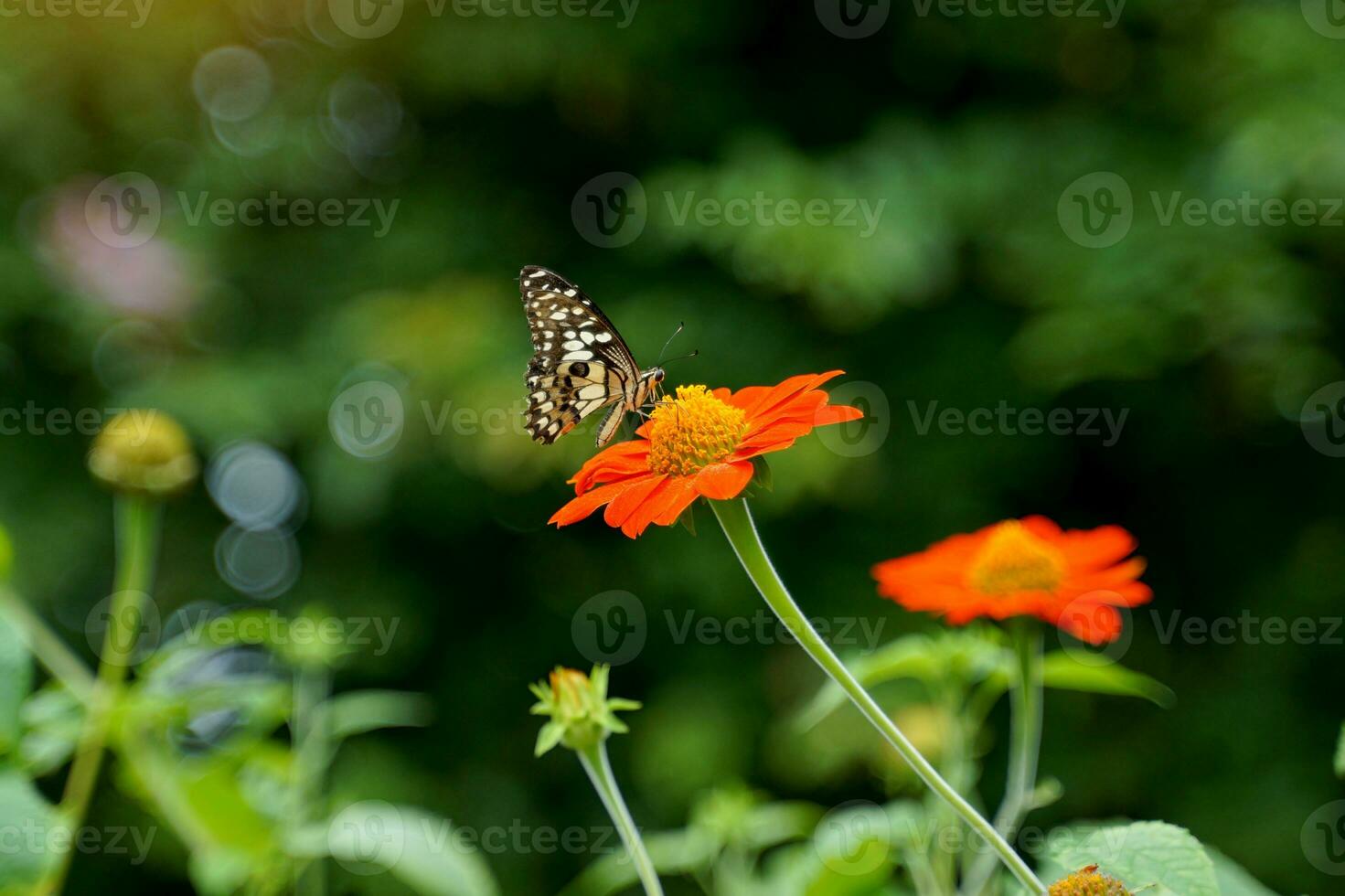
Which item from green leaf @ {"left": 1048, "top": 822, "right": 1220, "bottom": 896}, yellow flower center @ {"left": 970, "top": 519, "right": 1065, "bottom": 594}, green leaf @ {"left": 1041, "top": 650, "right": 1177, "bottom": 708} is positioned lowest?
green leaf @ {"left": 1041, "top": 650, "right": 1177, "bottom": 708}

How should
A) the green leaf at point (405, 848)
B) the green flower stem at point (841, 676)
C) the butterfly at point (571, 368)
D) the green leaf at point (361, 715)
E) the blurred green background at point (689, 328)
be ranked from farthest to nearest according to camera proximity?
1. the blurred green background at point (689, 328)
2. the butterfly at point (571, 368)
3. the green leaf at point (361, 715)
4. the green leaf at point (405, 848)
5. the green flower stem at point (841, 676)

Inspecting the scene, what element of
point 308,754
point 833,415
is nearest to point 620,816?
point 833,415

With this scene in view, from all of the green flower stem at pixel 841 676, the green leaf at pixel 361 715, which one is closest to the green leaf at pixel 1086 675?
the green flower stem at pixel 841 676

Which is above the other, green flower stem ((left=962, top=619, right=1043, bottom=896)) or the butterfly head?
the butterfly head

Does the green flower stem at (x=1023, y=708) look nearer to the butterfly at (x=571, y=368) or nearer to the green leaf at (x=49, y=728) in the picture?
the butterfly at (x=571, y=368)

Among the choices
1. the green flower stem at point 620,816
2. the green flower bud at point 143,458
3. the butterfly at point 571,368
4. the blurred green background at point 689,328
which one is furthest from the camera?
the blurred green background at point 689,328

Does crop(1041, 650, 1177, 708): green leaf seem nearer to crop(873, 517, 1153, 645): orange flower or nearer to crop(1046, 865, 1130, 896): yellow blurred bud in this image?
crop(873, 517, 1153, 645): orange flower

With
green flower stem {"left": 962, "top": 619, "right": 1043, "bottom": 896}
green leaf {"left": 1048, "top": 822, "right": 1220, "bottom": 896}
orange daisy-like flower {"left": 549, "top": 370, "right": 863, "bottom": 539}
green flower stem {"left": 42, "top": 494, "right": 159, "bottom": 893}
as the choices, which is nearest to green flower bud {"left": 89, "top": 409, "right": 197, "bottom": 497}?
green flower stem {"left": 42, "top": 494, "right": 159, "bottom": 893}

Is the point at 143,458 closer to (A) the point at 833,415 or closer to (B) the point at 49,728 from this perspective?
(B) the point at 49,728
